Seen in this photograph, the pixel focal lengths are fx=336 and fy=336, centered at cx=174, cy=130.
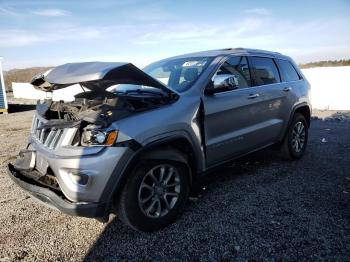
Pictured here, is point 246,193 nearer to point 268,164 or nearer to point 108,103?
point 268,164

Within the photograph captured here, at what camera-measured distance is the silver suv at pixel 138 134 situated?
9.74ft

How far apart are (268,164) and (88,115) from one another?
366 centimetres

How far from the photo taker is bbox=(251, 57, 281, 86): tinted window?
16.3ft

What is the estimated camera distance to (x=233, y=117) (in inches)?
170

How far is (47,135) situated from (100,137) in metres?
0.81

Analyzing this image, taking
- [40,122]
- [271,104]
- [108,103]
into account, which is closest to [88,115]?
[108,103]

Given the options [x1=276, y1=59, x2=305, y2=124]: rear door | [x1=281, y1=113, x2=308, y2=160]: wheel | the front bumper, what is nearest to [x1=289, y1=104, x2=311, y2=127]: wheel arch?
[x1=281, y1=113, x2=308, y2=160]: wheel

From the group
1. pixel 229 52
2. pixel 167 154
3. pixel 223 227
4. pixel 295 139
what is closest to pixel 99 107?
pixel 167 154

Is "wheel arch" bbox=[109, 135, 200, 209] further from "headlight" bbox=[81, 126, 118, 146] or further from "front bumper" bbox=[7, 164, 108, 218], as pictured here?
"headlight" bbox=[81, 126, 118, 146]

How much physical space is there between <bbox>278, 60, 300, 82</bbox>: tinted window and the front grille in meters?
3.85

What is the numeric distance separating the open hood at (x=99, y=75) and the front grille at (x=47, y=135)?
0.48m

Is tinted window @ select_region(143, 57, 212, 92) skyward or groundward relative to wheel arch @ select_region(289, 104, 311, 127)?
skyward

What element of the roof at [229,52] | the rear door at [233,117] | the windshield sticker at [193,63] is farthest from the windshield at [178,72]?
the rear door at [233,117]

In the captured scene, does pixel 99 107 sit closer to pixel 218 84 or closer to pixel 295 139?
pixel 218 84
